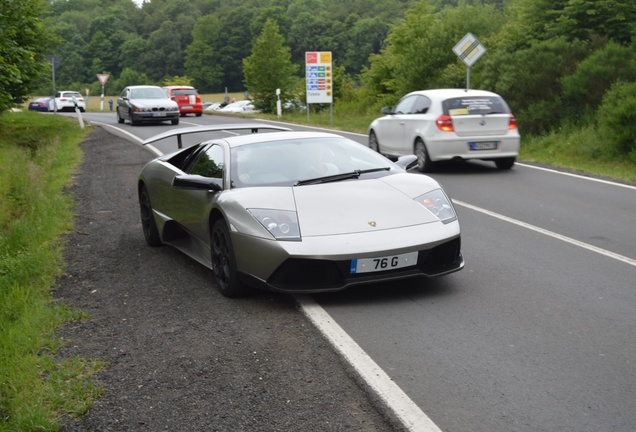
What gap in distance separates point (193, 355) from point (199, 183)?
237cm

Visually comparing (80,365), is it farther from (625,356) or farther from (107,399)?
(625,356)

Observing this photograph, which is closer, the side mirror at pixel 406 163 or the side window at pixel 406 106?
the side mirror at pixel 406 163

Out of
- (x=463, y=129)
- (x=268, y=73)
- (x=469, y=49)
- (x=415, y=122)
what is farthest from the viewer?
(x=268, y=73)

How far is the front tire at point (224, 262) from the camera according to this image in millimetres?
6898

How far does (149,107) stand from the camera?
118 feet

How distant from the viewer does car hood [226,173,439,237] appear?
6.66m

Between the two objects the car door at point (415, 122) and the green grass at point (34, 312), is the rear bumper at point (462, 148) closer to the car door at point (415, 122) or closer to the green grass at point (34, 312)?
the car door at point (415, 122)

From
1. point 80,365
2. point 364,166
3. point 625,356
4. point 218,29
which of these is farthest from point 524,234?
point 218,29

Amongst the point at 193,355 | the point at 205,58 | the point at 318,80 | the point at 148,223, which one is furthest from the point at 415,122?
the point at 205,58

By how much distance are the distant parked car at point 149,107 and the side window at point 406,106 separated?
20.2 meters

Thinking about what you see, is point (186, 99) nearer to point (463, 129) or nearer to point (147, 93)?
point (147, 93)

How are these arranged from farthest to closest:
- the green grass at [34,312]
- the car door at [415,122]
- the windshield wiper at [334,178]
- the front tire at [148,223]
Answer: the car door at [415,122]
the front tire at [148,223]
the windshield wiper at [334,178]
the green grass at [34,312]

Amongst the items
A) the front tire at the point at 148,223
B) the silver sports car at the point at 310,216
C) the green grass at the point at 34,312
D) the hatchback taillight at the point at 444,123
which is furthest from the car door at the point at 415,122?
the silver sports car at the point at 310,216

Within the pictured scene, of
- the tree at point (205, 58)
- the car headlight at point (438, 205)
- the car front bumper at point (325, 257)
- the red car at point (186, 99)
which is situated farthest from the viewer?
the tree at point (205, 58)
